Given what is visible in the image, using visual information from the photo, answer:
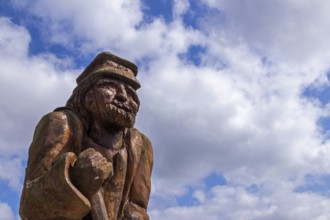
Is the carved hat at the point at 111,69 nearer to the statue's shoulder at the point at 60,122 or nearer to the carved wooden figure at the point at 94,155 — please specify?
the carved wooden figure at the point at 94,155

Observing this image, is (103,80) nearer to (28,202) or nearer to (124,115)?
(124,115)

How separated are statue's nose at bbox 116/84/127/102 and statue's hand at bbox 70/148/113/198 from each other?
1.28 metres

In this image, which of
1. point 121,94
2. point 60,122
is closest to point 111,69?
point 121,94

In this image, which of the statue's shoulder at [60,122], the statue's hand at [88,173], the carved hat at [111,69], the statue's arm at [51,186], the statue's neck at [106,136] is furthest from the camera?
the carved hat at [111,69]

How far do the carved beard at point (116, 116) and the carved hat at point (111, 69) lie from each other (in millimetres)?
547

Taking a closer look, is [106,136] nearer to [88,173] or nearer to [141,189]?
[141,189]

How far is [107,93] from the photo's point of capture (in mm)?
6605

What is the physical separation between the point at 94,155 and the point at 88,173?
25cm

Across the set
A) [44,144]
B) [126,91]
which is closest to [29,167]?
[44,144]

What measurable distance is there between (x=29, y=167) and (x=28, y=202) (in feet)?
2.02

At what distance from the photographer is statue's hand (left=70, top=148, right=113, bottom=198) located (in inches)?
218

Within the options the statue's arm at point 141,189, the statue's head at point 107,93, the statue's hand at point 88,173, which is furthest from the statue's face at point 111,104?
the statue's hand at point 88,173

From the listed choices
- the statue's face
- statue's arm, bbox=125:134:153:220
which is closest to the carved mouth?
the statue's face

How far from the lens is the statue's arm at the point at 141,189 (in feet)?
21.9
